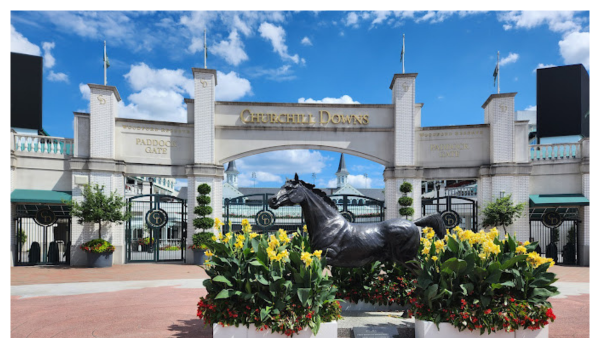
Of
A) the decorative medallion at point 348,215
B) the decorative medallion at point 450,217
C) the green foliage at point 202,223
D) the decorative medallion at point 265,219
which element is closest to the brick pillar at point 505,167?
the decorative medallion at point 450,217

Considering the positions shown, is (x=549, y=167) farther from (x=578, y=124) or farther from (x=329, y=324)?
(x=329, y=324)

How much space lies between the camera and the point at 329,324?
4.95 metres

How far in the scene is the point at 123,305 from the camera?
8.23m

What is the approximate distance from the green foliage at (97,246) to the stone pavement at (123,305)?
1.38 metres

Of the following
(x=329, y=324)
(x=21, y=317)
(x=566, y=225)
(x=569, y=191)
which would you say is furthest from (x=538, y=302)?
(x=566, y=225)

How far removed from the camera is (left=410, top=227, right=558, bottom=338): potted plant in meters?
4.82

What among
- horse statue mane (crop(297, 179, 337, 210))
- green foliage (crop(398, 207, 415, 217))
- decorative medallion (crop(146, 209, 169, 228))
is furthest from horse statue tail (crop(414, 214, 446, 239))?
decorative medallion (crop(146, 209, 169, 228))

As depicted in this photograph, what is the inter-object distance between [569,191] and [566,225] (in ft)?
34.4

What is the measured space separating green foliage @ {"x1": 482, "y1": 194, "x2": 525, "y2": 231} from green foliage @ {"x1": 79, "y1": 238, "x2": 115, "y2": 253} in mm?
16901

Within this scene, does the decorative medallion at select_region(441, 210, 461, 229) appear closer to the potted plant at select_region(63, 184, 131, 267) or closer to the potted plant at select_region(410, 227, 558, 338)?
the potted plant at select_region(410, 227, 558, 338)

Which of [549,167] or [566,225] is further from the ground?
[549,167]

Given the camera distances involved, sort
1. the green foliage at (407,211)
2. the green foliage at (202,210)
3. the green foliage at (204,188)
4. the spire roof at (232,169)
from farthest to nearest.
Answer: the spire roof at (232,169)
the green foliage at (407,211)
the green foliage at (204,188)
the green foliage at (202,210)

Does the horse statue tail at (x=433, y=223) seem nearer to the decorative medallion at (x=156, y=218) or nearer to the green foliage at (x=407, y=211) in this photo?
the green foliage at (x=407, y=211)

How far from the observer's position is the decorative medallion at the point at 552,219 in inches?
664
